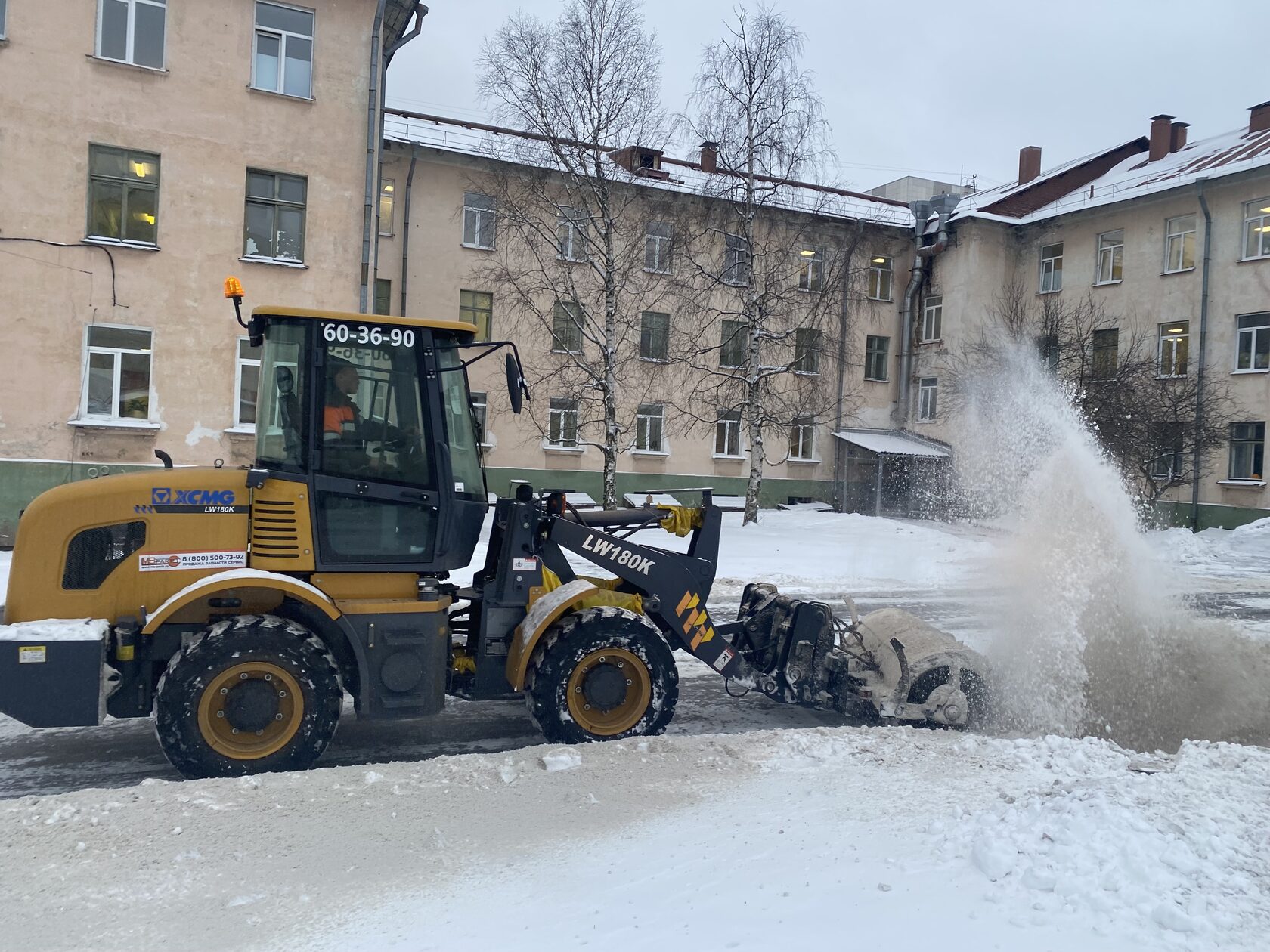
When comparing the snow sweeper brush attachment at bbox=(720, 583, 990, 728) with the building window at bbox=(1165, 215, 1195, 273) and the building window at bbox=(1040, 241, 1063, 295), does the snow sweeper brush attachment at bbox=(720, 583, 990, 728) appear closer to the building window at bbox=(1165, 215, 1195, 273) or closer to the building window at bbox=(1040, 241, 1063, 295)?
the building window at bbox=(1165, 215, 1195, 273)

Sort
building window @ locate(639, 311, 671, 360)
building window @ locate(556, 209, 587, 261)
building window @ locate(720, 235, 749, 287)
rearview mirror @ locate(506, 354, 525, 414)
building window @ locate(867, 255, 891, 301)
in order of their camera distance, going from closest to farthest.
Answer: rearview mirror @ locate(506, 354, 525, 414) → building window @ locate(556, 209, 587, 261) → building window @ locate(720, 235, 749, 287) → building window @ locate(639, 311, 671, 360) → building window @ locate(867, 255, 891, 301)

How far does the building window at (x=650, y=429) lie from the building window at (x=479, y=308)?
4.97 m

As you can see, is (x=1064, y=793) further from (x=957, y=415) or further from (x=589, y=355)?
(x=957, y=415)

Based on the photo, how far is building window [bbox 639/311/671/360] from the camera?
2789cm

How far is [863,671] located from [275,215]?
15260 mm

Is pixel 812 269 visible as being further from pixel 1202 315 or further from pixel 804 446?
pixel 1202 315

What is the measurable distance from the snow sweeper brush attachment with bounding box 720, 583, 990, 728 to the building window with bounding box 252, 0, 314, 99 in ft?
51.2

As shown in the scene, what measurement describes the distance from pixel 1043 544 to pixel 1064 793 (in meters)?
3.78

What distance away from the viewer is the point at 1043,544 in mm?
7828

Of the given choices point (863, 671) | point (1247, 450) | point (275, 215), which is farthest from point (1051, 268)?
point (863, 671)

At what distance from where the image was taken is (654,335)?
2827 cm

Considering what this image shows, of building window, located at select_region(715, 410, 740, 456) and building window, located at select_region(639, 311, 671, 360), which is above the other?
building window, located at select_region(639, 311, 671, 360)

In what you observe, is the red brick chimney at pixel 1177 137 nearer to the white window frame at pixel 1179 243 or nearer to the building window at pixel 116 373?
the white window frame at pixel 1179 243

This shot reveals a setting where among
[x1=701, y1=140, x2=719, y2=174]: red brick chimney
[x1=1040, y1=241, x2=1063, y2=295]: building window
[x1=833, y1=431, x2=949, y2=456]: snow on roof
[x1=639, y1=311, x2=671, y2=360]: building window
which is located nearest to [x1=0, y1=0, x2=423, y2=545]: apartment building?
[x1=701, y1=140, x2=719, y2=174]: red brick chimney
